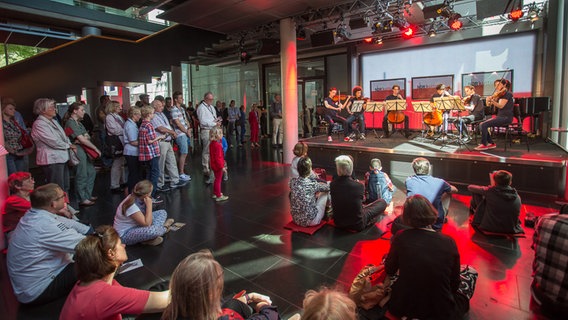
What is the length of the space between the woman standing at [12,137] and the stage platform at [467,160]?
19.1 feet

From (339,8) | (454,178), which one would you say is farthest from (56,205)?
(339,8)

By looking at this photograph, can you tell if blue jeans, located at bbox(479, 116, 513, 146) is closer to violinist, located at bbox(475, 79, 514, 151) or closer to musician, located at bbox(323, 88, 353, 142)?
violinist, located at bbox(475, 79, 514, 151)

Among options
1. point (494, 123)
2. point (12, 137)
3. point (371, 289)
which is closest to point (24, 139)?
point (12, 137)

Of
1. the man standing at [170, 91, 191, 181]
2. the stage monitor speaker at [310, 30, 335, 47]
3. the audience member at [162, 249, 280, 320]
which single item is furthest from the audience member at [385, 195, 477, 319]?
the stage monitor speaker at [310, 30, 335, 47]

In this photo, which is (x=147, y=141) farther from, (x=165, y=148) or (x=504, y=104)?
(x=504, y=104)

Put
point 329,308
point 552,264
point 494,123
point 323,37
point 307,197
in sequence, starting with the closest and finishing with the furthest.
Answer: point 329,308, point 552,264, point 307,197, point 494,123, point 323,37

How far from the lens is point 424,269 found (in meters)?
1.99

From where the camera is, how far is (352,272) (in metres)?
3.00

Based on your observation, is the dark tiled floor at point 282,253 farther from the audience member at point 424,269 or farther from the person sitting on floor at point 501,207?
the audience member at point 424,269

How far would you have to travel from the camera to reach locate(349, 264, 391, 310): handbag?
7.82ft

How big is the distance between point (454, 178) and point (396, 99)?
3.22 metres

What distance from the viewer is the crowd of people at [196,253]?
1.62 meters

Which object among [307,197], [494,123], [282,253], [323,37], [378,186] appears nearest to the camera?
[282,253]

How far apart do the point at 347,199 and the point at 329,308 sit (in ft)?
8.97
